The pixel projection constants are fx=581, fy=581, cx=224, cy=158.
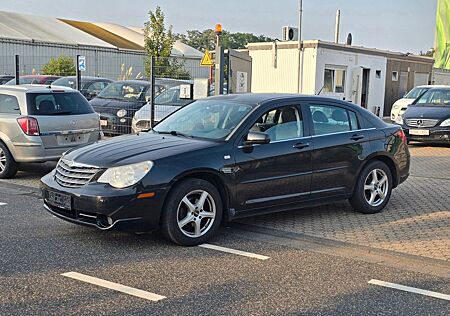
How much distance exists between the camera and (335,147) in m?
7.36

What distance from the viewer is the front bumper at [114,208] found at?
18.9 feet

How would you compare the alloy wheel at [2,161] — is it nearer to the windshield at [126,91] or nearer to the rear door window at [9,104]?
the rear door window at [9,104]

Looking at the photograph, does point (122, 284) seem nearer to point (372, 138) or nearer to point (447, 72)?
point (372, 138)

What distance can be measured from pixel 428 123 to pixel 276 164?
10687mm

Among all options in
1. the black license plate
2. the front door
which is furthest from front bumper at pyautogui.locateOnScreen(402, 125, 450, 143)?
the black license plate

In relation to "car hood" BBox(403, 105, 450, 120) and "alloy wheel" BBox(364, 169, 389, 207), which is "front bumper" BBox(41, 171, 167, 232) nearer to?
"alloy wheel" BBox(364, 169, 389, 207)

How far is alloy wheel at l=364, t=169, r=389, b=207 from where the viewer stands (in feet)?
26.0

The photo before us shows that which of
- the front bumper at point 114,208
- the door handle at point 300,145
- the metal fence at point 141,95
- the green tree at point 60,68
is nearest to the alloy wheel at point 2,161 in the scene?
the metal fence at point 141,95

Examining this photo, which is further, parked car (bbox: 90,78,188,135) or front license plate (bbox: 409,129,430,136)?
front license plate (bbox: 409,129,430,136)

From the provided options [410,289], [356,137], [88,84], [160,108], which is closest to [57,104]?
[160,108]

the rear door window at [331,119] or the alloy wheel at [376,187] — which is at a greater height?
the rear door window at [331,119]

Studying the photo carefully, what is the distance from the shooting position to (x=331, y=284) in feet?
16.8

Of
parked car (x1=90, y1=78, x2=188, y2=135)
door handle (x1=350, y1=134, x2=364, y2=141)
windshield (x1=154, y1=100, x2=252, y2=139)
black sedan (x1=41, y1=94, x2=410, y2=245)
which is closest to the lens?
black sedan (x1=41, y1=94, x2=410, y2=245)

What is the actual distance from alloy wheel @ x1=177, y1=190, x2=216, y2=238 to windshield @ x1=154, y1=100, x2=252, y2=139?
2.63 ft
